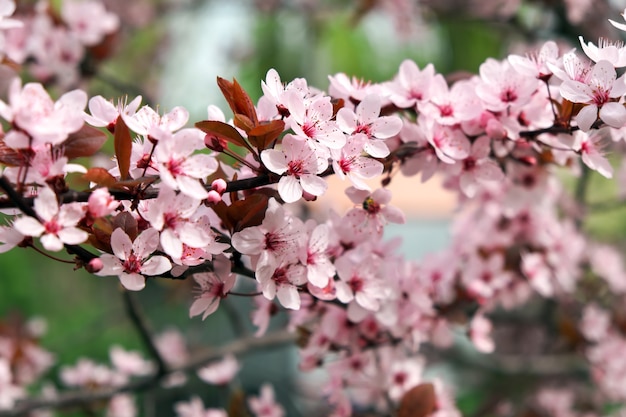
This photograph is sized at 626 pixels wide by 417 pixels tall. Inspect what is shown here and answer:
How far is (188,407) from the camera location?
4.30 ft

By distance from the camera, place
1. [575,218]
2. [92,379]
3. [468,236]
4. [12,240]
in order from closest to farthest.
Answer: [12,240] → [468,236] → [92,379] → [575,218]

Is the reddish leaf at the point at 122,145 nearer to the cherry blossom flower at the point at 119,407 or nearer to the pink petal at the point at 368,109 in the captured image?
the pink petal at the point at 368,109

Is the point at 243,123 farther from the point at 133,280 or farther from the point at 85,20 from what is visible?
the point at 85,20

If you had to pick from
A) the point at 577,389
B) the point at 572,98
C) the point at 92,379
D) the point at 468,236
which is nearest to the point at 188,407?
the point at 92,379

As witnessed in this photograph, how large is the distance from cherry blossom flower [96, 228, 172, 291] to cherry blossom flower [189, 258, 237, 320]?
83mm

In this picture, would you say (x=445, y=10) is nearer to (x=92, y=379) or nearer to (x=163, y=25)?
(x=92, y=379)

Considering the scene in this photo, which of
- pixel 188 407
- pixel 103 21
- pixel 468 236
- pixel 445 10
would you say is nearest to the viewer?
pixel 188 407

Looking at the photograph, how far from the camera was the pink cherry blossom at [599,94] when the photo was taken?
2.29 ft

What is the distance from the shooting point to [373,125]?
2.44 feet

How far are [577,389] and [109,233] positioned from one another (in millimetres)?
2407

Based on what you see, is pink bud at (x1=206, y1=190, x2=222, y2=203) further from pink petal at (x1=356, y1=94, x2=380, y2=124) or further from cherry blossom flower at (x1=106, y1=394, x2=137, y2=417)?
cherry blossom flower at (x1=106, y1=394, x2=137, y2=417)

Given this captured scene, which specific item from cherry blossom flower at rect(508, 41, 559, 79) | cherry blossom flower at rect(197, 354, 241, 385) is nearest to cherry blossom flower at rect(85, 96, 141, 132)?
cherry blossom flower at rect(508, 41, 559, 79)

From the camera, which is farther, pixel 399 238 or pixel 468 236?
pixel 468 236

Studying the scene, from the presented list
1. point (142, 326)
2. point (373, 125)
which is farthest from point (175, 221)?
point (142, 326)
